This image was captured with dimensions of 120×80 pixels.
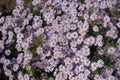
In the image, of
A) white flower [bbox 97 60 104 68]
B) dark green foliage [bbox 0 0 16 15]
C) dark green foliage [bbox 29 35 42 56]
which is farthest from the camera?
dark green foliage [bbox 0 0 16 15]

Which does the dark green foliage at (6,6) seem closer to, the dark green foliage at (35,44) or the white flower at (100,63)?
the dark green foliage at (35,44)

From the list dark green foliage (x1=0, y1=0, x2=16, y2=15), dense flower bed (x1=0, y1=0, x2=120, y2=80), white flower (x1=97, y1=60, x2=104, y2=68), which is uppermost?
dark green foliage (x1=0, y1=0, x2=16, y2=15)

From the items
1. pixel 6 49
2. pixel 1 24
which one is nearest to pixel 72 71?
pixel 6 49

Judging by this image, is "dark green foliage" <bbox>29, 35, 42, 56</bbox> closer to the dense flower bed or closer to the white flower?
the dense flower bed

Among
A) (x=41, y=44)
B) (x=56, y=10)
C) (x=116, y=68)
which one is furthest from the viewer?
(x=56, y=10)

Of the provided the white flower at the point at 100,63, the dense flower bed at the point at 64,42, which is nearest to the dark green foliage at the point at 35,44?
the dense flower bed at the point at 64,42

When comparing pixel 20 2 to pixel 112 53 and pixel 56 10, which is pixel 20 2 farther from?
pixel 112 53

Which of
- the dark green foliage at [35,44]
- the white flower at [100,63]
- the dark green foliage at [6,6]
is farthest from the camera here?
the dark green foliage at [6,6]

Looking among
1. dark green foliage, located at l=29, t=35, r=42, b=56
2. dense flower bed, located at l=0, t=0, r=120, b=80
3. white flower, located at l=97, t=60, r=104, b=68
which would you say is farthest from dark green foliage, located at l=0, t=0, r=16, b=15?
white flower, located at l=97, t=60, r=104, b=68
